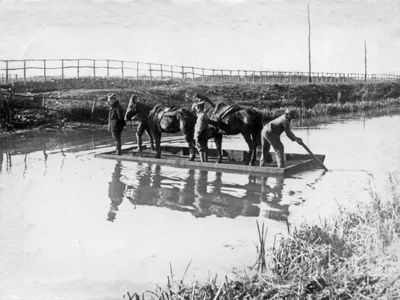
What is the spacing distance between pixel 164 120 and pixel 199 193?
4.52 m

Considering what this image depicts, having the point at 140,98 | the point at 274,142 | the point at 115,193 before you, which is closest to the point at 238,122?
the point at 274,142

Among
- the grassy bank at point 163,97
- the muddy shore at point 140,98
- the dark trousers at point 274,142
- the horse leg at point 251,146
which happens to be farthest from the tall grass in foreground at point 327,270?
the grassy bank at point 163,97

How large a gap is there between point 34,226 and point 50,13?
10.9 m

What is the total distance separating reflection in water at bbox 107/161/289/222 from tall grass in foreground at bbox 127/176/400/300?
2.69 m

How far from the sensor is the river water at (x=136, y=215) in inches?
257

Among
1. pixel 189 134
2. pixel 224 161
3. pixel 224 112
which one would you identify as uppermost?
pixel 224 112

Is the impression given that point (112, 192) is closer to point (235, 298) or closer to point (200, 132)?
point (200, 132)

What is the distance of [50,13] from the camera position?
17.3 meters

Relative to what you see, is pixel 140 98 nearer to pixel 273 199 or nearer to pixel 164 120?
pixel 164 120

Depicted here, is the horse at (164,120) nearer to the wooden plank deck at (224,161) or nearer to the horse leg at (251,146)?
the wooden plank deck at (224,161)

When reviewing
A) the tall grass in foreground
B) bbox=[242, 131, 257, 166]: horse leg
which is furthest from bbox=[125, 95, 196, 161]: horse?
the tall grass in foreground

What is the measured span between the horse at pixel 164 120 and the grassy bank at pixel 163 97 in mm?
10738

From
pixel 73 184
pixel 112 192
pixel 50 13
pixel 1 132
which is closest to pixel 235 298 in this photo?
pixel 112 192

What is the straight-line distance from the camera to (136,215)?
363 inches
